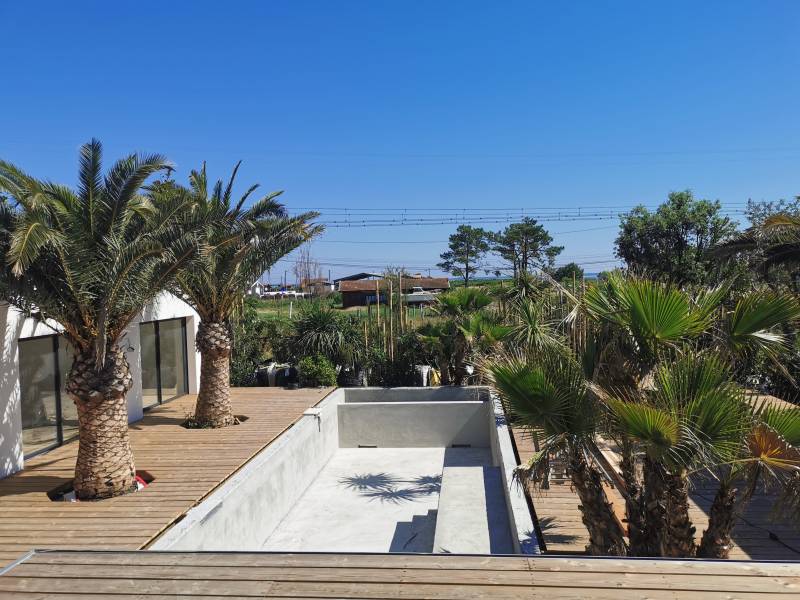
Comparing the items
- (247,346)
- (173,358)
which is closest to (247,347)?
(247,346)

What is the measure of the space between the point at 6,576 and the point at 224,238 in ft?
16.7

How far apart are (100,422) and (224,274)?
3444 mm

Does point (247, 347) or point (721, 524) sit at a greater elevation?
point (247, 347)

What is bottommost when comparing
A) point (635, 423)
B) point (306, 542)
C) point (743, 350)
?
point (306, 542)

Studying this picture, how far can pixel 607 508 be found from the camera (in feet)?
14.1

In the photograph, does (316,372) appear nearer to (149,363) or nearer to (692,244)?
(149,363)

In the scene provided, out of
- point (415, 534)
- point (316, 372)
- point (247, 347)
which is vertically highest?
point (247, 347)

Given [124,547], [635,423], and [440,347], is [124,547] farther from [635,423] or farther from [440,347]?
[440,347]

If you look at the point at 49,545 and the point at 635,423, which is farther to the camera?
the point at 49,545

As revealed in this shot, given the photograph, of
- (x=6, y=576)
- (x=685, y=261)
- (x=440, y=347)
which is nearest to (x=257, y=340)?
(x=440, y=347)

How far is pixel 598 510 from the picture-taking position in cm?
428

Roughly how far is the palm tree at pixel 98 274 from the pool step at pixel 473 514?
3.59m

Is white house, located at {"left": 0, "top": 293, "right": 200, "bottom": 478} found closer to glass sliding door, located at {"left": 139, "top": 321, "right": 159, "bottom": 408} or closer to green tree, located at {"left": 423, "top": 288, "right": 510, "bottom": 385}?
glass sliding door, located at {"left": 139, "top": 321, "right": 159, "bottom": 408}

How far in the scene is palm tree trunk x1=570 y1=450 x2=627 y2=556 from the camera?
13.9 ft
